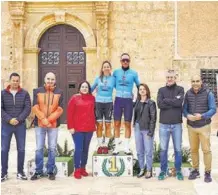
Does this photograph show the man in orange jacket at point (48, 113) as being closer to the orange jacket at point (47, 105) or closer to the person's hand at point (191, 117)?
the orange jacket at point (47, 105)

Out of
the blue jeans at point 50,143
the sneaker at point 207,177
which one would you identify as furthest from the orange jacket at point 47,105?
the sneaker at point 207,177

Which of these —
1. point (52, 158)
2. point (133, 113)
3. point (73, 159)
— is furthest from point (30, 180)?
point (133, 113)

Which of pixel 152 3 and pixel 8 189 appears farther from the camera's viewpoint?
pixel 152 3

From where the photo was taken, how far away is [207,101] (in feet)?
24.0

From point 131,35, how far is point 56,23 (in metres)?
2.44

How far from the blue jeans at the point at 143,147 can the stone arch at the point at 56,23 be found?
7.29m

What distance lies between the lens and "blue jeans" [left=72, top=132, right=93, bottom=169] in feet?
25.2

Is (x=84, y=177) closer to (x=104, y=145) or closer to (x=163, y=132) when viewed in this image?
(x=104, y=145)

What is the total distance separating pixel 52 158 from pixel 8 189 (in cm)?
96

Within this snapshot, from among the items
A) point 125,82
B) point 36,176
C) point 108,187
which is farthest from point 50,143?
point 125,82

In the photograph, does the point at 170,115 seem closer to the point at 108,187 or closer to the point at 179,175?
the point at 179,175

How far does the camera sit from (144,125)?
7531 millimetres

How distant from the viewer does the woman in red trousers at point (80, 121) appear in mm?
7676

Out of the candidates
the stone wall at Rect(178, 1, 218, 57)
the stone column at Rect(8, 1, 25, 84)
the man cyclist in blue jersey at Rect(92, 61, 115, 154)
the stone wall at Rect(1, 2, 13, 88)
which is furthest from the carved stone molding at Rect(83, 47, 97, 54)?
the man cyclist in blue jersey at Rect(92, 61, 115, 154)
